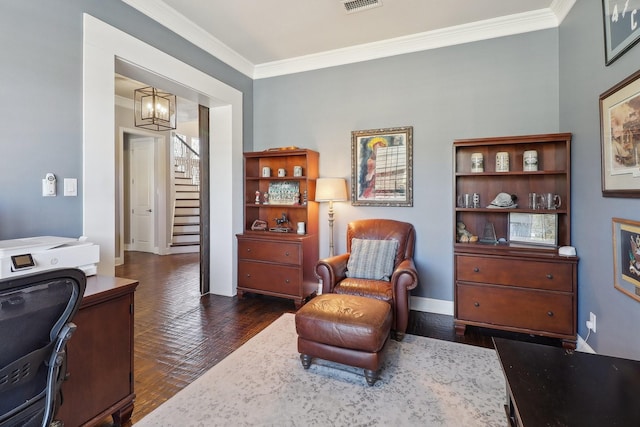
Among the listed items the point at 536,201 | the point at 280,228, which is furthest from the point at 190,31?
the point at 536,201

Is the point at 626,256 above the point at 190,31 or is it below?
below

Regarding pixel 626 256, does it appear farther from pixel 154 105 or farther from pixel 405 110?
pixel 154 105

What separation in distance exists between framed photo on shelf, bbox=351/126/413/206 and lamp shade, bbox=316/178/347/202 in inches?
8.2

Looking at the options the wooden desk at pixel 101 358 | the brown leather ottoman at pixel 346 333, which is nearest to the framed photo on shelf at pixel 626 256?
the brown leather ottoman at pixel 346 333

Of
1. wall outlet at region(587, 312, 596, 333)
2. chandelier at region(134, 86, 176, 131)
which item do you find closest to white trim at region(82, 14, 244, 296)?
chandelier at region(134, 86, 176, 131)

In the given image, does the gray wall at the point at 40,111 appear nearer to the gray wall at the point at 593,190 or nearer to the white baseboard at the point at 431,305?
the white baseboard at the point at 431,305

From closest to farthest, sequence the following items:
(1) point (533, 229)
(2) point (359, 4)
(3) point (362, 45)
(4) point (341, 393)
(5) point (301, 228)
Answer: (4) point (341, 393) < (2) point (359, 4) < (1) point (533, 229) < (3) point (362, 45) < (5) point (301, 228)

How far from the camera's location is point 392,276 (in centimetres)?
266

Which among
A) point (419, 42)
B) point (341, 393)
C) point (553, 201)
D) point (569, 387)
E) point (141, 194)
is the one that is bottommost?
point (341, 393)

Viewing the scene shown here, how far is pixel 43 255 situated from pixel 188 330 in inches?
63.3

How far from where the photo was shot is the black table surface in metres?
0.96

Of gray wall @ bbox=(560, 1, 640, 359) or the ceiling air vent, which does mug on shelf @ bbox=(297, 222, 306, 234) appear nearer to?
the ceiling air vent

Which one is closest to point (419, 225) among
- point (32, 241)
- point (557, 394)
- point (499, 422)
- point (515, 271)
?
point (515, 271)

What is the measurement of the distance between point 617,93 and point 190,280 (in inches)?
197
